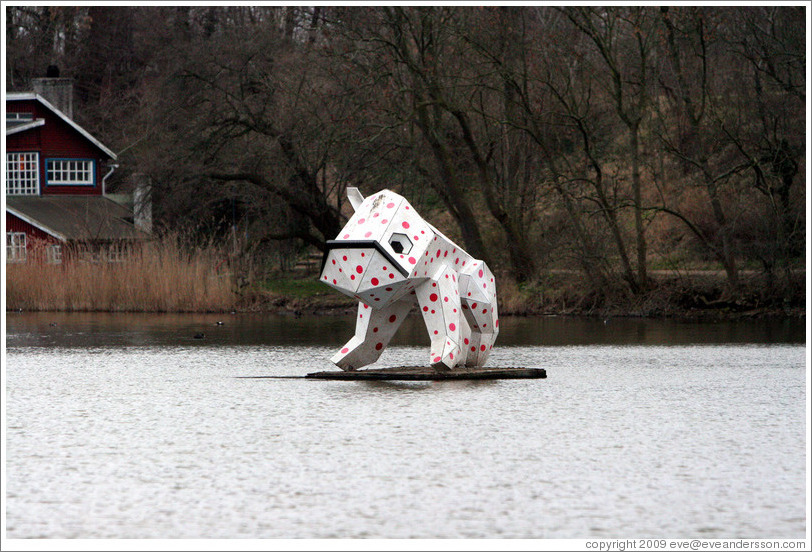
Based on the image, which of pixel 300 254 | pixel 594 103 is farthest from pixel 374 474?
pixel 300 254

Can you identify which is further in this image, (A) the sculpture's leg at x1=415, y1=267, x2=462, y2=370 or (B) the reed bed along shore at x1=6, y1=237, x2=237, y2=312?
(B) the reed bed along shore at x1=6, y1=237, x2=237, y2=312

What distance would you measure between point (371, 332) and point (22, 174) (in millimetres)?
33217

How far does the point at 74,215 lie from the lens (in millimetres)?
42219

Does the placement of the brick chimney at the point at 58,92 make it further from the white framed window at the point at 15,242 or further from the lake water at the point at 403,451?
the lake water at the point at 403,451

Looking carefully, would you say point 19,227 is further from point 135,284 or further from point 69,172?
point 135,284

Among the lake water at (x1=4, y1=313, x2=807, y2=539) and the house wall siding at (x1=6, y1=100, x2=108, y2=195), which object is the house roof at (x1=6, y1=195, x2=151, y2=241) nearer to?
the house wall siding at (x1=6, y1=100, x2=108, y2=195)

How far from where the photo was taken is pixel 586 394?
14.8 m

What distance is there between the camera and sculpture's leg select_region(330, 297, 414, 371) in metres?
15.0

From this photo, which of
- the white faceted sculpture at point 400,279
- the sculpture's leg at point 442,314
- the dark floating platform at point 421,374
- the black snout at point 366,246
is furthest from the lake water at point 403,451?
the black snout at point 366,246

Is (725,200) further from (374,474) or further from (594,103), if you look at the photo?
(374,474)

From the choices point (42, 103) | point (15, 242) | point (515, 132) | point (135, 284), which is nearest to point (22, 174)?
point (42, 103)

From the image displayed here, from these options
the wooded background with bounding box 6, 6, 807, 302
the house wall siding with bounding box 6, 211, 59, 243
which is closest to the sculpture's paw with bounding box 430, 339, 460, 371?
the wooded background with bounding box 6, 6, 807, 302

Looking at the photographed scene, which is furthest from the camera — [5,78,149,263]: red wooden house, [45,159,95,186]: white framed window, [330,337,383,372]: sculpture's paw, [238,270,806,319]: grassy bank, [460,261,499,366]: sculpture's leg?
[45,159,95,186]: white framed window

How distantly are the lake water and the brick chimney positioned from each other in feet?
100
